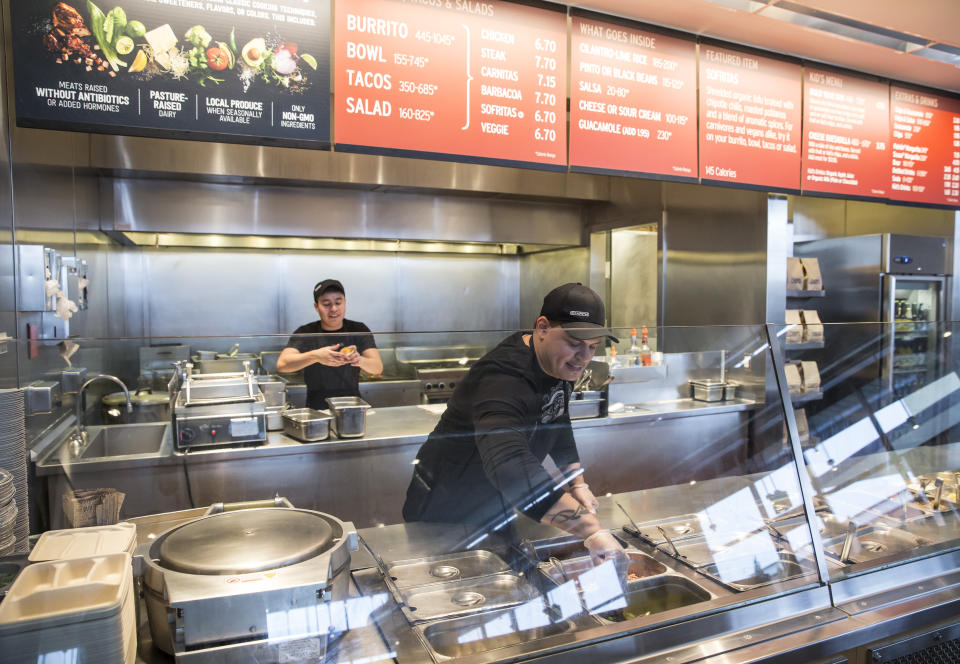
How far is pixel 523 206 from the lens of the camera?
5.62 metres

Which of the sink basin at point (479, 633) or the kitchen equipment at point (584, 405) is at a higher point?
the kitchen equipment at point (584, 405)

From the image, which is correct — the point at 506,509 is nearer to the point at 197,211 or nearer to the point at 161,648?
the point at 161,648

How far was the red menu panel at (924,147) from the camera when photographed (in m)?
3.71

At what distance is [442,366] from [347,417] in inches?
10.6

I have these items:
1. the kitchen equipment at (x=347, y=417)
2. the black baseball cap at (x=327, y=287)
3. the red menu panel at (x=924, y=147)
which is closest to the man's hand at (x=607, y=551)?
the kitchen equipment at (x=347, y=417)

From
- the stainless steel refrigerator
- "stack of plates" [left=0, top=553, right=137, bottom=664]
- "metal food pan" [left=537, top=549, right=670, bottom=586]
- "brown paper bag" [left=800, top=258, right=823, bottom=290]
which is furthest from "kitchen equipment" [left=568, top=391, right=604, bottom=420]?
the stainless steel refrigerator

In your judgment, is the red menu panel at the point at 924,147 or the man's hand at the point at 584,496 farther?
the red menu panel at the point at 924,147

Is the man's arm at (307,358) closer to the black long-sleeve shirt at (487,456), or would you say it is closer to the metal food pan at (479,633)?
the black long-sleeve shirt at (487,456)

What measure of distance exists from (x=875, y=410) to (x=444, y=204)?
385cm

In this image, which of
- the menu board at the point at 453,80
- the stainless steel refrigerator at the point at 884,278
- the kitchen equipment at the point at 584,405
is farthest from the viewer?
the stainless steel refrigerator at the point at 884,278

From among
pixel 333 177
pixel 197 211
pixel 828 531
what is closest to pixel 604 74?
pixel 828 531

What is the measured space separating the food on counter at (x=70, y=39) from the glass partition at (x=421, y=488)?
1.28 meters

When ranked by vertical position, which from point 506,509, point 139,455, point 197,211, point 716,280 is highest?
point 197,211

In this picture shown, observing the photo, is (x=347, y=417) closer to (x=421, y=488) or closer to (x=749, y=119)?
(x=421, y=488)
